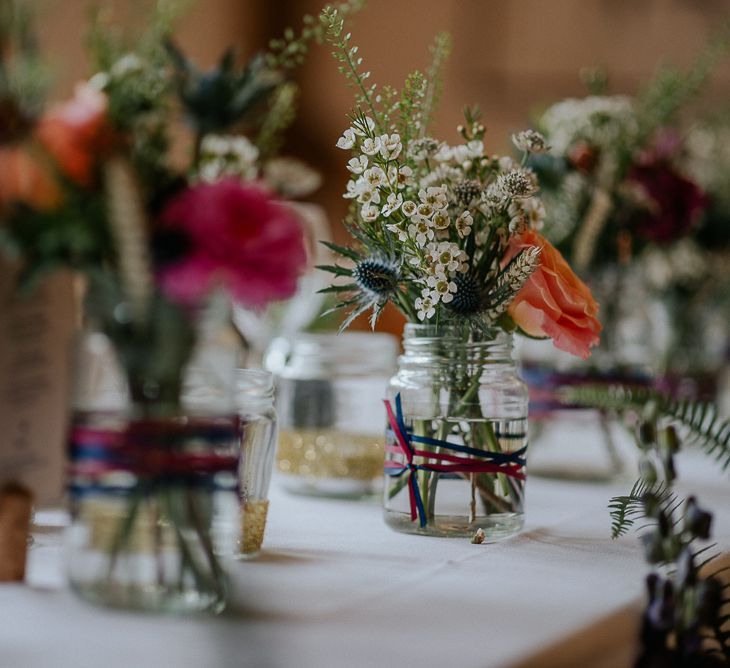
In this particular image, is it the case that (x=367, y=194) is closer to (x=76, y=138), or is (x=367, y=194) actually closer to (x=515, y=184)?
(x=515, y=184)

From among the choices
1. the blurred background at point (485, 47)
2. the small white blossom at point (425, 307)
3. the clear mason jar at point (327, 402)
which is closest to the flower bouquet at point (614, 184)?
the clear mason jar at point (327, 402)

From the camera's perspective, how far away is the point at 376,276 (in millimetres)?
967

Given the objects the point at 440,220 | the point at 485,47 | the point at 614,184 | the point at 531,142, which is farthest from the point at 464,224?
the point at 485,47

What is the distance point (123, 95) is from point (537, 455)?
1.02 metres

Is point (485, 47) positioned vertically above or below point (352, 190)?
above

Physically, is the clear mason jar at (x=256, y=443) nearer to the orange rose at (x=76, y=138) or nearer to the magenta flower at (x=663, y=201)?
the orange rose at (x=76, y=138)

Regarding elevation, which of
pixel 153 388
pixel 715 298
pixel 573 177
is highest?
pixel 573 177

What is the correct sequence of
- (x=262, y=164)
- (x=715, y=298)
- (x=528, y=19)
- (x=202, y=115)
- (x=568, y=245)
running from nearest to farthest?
(x=202, y=115), (x=262, y=164), (x=568, y=245), (x=715, y=298), (x=528, y=19)

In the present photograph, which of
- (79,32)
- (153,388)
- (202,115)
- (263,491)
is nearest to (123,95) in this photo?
(202,115)

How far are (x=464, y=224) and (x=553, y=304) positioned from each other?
114 millimetres

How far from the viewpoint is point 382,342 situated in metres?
1.34

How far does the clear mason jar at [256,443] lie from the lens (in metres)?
0.91

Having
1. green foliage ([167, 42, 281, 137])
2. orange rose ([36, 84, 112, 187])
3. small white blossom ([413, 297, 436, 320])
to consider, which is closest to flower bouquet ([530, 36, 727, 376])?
small white blossom ([413, 297, 436, 320])

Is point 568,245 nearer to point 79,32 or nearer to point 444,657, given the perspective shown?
point 444,657
